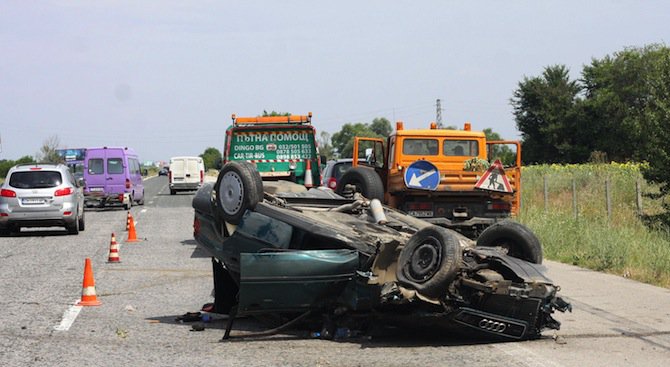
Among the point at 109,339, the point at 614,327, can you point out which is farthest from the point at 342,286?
the point at 614,327

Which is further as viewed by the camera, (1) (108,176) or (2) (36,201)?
(1) (108,176)

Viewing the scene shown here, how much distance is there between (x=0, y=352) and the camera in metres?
8.06

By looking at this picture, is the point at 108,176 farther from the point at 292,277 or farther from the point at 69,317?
the point at 292,277

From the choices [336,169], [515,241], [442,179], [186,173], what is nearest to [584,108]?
[186,173]

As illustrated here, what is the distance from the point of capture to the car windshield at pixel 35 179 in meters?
23.0

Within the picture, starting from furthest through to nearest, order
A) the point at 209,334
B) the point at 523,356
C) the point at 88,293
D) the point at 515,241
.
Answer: the point at 88,293 → the point at 515,241 → the point at 209,334 → the point at 523,356

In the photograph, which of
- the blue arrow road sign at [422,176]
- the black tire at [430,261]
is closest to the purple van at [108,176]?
the blue arrow road sign at [422,176]

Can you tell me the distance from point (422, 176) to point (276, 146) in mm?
6199

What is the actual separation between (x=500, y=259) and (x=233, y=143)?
44.7 ft

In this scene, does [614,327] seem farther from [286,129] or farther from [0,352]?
[286,129]

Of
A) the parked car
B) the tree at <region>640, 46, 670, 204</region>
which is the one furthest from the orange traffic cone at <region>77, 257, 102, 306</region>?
the tree at <region>640, 46, 670, 204</region>

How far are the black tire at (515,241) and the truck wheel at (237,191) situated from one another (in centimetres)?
240

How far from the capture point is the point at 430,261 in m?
8.28

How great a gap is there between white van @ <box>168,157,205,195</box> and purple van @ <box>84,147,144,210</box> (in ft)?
51.0
